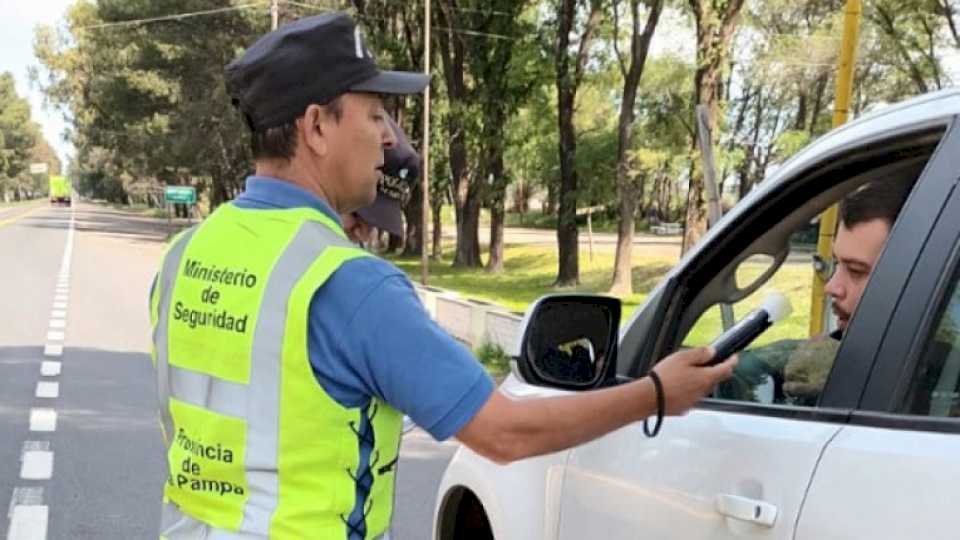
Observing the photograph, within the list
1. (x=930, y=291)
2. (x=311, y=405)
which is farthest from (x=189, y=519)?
(x=930, y=291)

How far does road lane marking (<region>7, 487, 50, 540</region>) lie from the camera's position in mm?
5195

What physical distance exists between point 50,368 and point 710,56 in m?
10.4

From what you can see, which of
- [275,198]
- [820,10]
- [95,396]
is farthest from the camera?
[820,10]

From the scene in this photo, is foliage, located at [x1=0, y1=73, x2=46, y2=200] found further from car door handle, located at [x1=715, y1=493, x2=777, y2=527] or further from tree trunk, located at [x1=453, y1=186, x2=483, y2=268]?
car door handle, located at [x1=715, y1=493, x2=777, y2=527]

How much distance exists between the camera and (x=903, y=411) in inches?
61.4

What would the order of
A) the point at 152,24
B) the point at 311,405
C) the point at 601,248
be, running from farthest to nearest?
the point at 152,24, the point at 601,248, the point at 311,405

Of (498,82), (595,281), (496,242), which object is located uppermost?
(498,82)

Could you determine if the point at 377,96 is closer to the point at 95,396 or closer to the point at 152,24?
the point at 95,396

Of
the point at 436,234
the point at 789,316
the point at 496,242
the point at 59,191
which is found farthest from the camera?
the point at 59,191

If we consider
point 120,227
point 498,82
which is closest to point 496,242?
point 498,82

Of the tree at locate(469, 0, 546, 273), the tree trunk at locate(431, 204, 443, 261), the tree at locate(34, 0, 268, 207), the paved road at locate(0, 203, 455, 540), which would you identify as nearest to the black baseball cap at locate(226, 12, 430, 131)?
the paved road at locate(0, 203, 455, 540)

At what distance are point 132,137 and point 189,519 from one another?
1975 inches

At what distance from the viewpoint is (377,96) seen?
5.60 ft

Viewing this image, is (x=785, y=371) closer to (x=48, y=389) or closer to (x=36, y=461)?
(x=36, y=461)
